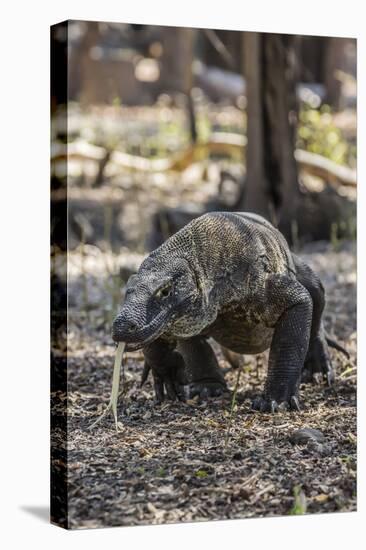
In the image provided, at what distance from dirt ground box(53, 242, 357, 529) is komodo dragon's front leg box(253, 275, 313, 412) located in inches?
4.7

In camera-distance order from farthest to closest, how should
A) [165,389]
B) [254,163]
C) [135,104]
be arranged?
[135,104]
[254,163]
[165,389]

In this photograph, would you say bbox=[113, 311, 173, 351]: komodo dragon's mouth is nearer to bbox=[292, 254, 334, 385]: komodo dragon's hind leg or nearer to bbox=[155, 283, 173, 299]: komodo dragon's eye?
bbox=[155, 283, 173, 299]: komodo dragon's eye

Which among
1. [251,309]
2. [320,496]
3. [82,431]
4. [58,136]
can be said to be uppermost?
[58,136]

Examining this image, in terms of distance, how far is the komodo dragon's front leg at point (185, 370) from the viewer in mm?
6816

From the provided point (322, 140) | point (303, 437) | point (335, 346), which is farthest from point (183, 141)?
point (303, 437)

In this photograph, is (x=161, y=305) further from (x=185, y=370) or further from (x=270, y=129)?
(x=270, y=129)

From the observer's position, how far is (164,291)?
6.23m

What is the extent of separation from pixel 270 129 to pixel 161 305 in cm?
636

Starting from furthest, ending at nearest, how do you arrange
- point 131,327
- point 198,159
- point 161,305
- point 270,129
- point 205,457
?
point 198,159
point 270,129
point 205,457
point 161,305
point 131,327

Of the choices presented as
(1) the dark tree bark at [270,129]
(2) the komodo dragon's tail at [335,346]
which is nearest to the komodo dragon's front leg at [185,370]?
(2) the komodo dragon's tail at [335,346]

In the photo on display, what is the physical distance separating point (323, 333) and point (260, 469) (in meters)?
1.54

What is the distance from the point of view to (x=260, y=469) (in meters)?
6.39

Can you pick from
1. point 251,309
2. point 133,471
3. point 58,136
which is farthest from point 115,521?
point 58,136

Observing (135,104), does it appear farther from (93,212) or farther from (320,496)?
(320,496)
